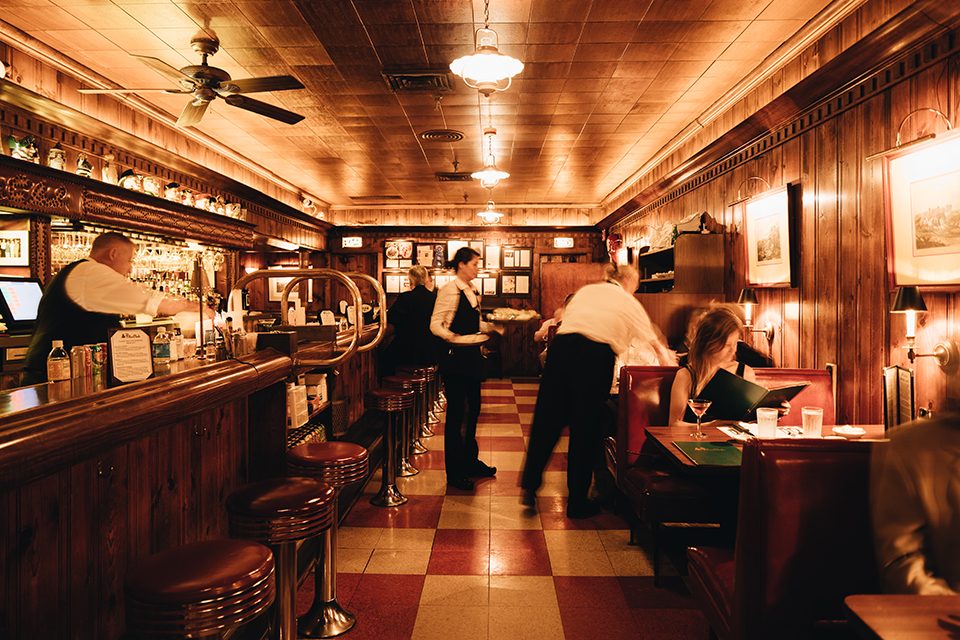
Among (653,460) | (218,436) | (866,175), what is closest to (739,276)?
(866,175)

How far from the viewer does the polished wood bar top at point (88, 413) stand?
3.61ft

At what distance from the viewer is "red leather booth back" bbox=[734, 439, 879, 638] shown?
1.61 metres

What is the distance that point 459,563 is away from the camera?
3.16m

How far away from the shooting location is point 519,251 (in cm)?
1136

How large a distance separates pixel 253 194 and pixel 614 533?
6631mm

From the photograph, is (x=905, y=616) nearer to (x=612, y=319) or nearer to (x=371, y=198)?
(x=612, y=319)

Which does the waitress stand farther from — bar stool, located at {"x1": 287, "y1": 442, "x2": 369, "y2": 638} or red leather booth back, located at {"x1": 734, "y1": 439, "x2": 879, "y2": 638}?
red leather booth back, located at {"x1": 734, "y1": 439, "x2": 879, "y2": 638}

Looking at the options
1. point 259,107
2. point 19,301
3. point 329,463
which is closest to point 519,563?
point 329,463

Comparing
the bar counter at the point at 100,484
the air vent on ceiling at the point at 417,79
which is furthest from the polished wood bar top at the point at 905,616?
the air vent on ceiling at the point at 417,79

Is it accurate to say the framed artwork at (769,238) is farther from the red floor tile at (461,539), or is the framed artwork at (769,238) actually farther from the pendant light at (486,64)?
the red floor tile at (461,539)

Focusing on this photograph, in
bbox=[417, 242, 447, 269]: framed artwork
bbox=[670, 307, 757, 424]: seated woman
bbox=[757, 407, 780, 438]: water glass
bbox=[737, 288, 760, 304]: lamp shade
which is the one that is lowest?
bbox=[757, 407, 780, 438]: water glass

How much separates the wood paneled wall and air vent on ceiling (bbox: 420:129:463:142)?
3258 mm

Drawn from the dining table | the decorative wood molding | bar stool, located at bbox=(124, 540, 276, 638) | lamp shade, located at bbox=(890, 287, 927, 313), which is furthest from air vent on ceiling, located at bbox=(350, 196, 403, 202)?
bar stool, located at bbox=(124, 540, 276, 638)

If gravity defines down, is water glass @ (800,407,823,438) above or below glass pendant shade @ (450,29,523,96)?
below
